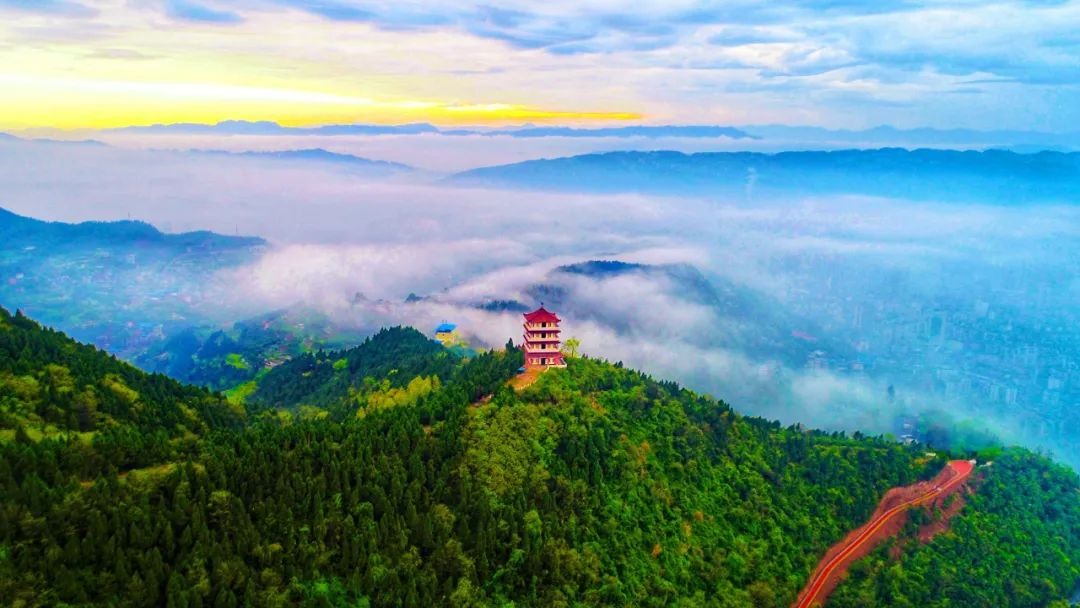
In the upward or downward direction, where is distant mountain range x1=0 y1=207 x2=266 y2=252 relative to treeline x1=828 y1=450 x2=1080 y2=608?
upward

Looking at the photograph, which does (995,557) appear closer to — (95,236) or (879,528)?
(879,528)

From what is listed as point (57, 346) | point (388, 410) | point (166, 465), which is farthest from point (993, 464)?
point (57, 346)

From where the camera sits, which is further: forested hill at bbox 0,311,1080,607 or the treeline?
the treeline

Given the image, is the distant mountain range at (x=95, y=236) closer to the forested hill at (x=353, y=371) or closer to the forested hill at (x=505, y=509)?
the forested hill at (x=353, y=371)

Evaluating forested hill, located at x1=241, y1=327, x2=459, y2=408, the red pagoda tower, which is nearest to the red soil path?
the red pagoda tower

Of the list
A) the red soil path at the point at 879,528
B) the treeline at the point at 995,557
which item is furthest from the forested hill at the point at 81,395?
the treeline at the point at 995,557

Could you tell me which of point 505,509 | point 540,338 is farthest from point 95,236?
point 505,509

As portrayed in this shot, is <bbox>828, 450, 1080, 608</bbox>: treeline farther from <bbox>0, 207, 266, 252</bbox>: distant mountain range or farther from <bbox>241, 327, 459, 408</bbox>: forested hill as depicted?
<bbox>0, 207, 266, 252</bbox>: distant mountain range
